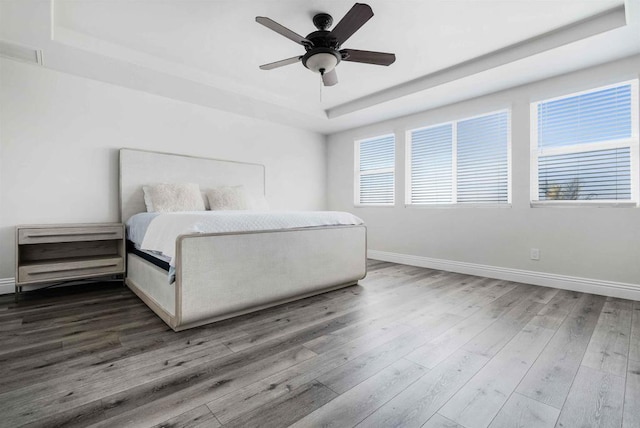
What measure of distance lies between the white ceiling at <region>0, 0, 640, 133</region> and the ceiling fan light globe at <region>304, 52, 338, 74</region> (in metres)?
0.34

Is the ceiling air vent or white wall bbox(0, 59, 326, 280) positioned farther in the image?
white wall bbox(0, 59, 326, 280)

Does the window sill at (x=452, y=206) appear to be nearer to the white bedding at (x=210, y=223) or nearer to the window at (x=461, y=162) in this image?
the window at (x=461, y=162)

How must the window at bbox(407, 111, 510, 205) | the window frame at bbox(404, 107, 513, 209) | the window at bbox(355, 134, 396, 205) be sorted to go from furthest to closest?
the window at bbox(355, 134, 396, 205) < the window at bbox(407, 111, 510, 205) < the window frame at bbox(404, 107, 513, 209)

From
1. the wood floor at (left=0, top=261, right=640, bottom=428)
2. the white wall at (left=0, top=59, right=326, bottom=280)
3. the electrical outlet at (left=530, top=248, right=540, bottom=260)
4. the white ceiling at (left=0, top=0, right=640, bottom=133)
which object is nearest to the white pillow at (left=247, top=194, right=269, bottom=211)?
the white wall at (left=0, top=59, right=326, bottom=280)

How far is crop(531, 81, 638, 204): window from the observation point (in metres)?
2.76

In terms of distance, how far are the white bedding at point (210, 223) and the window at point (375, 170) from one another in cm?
212

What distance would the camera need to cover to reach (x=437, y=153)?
13.7 ft

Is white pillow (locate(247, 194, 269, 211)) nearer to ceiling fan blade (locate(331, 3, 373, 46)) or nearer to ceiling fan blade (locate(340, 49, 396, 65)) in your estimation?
ceiling fan blade (locate(340, 49, 396, 65))

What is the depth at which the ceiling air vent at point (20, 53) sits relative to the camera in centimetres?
254

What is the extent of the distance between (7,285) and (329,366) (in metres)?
3.24

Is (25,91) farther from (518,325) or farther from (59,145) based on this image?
(518,325)

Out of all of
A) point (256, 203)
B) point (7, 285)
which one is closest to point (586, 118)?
point (256, 203)

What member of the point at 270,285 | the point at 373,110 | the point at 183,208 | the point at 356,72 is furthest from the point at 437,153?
the point at 183,208

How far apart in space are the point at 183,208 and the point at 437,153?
3.41 m
